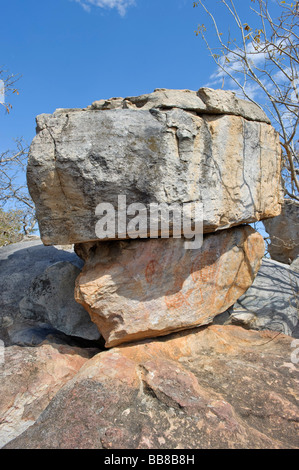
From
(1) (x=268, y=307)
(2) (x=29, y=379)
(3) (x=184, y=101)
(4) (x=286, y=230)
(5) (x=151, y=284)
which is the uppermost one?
(3) (x=184, y=101)

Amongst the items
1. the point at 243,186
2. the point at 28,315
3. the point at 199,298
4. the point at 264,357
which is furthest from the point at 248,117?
the point at 28,315

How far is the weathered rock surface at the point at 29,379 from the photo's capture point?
2.92m

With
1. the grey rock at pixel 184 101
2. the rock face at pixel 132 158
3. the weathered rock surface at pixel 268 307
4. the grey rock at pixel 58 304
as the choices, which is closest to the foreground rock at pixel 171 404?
the grey rock at pixel 58 304

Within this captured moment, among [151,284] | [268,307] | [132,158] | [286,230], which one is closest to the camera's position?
[132,158]

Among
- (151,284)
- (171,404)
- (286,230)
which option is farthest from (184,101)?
(286,230)

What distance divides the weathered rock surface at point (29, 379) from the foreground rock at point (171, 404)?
36cm

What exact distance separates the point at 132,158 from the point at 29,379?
2.24m

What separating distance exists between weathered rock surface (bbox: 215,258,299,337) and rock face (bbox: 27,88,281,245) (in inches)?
67.8

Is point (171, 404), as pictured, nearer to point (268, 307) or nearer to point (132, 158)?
point (132, 158)

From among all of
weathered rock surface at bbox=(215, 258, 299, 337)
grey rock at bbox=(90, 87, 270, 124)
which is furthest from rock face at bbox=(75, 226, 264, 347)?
grey rock at bbox=(90, 87, 270, 124)

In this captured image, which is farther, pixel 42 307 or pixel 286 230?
pixel 286 230

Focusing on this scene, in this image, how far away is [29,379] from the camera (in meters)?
3.23

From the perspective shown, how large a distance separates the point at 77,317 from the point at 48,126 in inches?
85.0

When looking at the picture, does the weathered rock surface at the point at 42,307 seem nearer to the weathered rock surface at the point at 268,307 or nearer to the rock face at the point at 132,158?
the rock face at the point at 132,158
